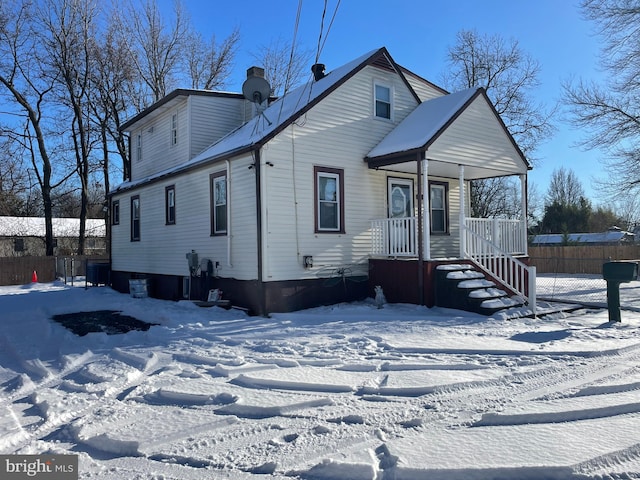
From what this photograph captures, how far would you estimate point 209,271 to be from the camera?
12.2 metres

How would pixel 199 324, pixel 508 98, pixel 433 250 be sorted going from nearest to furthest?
pixel 199 324, pixel 433 250, pixel 508 98

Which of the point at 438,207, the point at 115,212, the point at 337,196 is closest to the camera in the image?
the point at 337,196

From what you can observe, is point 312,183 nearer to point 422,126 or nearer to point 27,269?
point 422,126

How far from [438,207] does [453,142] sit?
285 centimetres

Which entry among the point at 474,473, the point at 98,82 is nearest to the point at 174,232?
the point at 474,473

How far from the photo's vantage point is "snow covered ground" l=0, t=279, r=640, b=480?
3564 mm

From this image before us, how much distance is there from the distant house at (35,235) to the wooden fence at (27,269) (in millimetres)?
15281

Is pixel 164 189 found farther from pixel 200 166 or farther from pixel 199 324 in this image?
pixel 199 324

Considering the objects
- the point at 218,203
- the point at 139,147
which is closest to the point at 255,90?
the point at 218,203

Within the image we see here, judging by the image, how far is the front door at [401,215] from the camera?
1170cm

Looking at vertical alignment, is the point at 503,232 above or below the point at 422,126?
below

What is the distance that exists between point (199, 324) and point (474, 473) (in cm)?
694

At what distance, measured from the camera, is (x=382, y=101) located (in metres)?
13.4

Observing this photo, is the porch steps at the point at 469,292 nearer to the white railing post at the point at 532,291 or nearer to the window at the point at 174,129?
the white railing post at the point at 532,291
